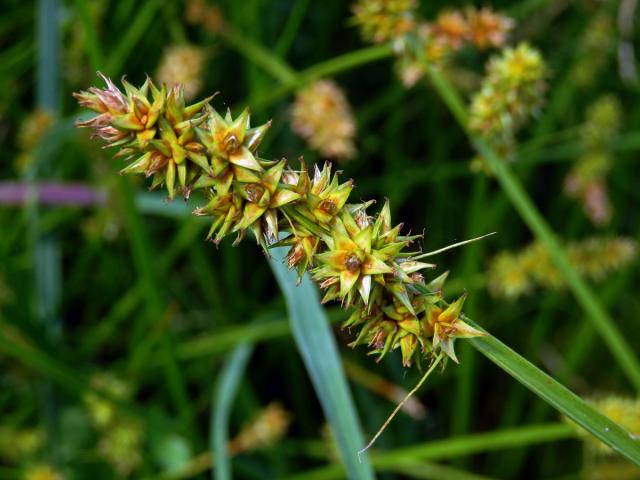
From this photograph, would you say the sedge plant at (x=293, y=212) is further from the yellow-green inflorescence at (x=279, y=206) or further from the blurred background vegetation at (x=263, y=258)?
the blurred background vegetation at (x=263, y=258)

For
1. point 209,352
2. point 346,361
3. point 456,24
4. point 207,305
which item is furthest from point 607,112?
point 207,305

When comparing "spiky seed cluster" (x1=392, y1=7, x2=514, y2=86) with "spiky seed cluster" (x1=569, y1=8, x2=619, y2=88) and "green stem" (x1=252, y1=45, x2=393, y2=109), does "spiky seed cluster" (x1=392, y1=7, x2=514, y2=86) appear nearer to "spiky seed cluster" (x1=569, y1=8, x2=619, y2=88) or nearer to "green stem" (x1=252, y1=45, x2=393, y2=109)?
"green stem" (x1=252, y1=45, x2=393, y2=109)

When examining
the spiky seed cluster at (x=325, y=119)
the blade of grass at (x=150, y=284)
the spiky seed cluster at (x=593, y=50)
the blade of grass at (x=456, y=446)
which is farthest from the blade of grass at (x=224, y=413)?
the spiky seed cluster at (x=593, y=50)

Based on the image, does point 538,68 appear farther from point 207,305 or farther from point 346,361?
point 207,305

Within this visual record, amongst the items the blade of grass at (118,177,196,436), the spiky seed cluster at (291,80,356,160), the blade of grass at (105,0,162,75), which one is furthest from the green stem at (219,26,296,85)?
the blade of grass at (118,177,196,436)

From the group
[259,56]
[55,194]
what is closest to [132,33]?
[259,56]

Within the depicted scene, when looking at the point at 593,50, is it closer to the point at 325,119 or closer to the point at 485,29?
the point at 485,29
